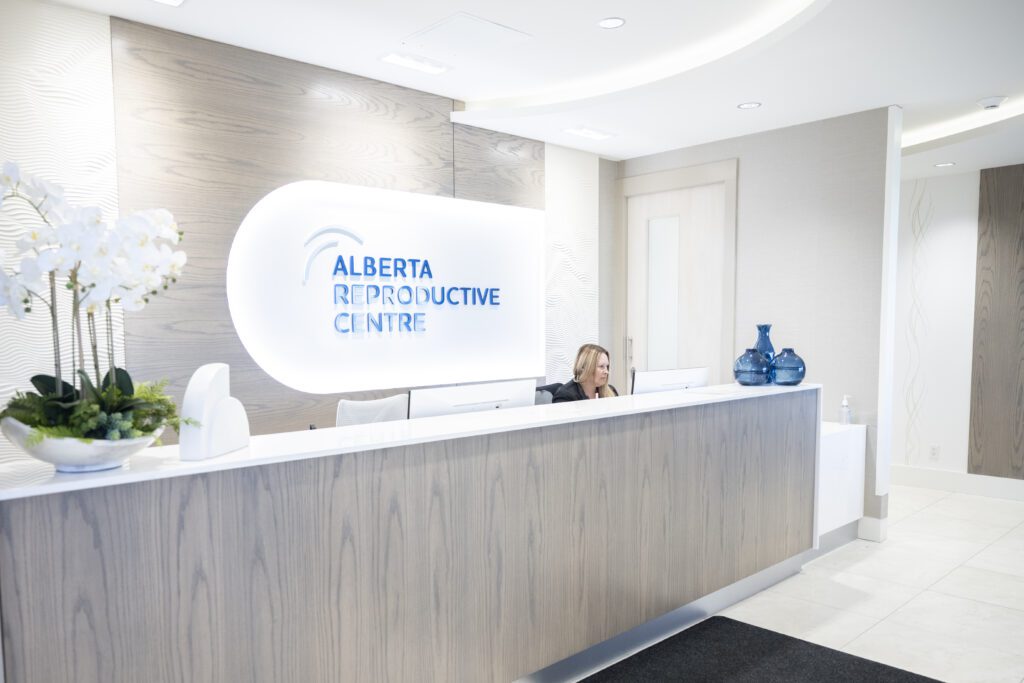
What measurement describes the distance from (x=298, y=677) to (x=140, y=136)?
2.91m

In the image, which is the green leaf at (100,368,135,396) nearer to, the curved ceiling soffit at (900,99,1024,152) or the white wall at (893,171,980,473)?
the curved ceiling soffit at (900,99,1024,152)

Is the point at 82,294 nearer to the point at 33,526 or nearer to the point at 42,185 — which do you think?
the point at 42,185

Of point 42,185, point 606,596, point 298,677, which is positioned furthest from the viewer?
point 606,596

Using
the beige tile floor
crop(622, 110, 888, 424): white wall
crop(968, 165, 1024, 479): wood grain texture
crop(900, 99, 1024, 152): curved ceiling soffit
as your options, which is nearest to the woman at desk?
the beige tile floor

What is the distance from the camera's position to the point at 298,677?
2.03m

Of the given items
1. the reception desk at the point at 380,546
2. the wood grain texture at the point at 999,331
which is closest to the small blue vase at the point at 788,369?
the reception desk at the point at 380,546

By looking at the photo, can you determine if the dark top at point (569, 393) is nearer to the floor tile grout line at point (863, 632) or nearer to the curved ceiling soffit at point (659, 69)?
the floor tile grout line at point (863, 632)

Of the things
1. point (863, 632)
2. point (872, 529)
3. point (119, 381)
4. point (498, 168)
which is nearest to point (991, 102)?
point (872, 529)

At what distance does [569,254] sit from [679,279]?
3.37 ft

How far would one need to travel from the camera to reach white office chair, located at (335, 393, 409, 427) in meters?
2.86

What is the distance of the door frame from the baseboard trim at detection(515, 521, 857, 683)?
2010mm

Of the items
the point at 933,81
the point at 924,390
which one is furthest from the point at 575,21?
the point at 924,390

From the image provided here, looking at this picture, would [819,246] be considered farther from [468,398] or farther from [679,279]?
[468,398]

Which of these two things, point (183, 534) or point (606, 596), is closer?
point (183, 534)
